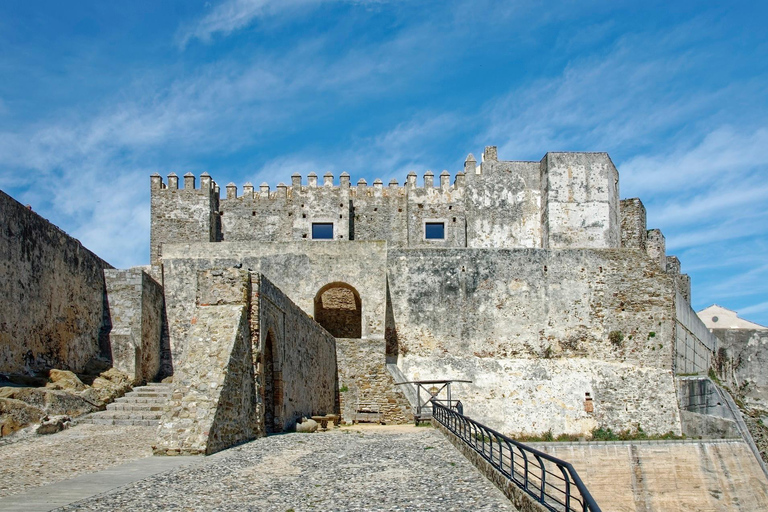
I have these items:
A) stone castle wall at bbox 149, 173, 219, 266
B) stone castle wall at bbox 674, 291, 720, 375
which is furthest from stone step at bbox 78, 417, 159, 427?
stone castle wall at bbox 674, 291, 720, 375

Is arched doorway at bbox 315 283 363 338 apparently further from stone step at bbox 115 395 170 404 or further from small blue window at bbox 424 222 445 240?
stone step at bbox 115 395 170 404

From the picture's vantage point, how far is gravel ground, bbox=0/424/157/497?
909 cm

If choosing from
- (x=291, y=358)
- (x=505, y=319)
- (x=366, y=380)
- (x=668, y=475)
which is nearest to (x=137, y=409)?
(x=291, y=358)

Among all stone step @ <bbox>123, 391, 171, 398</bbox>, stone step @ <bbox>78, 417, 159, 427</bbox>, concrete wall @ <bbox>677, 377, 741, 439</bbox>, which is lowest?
concrete wall @ <bbox>677, 377, 741, 439</bbox>

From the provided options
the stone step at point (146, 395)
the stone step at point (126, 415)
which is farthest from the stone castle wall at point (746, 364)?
the stone step at point (126, 415)

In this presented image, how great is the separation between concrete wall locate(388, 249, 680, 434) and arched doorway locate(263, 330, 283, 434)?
31.1ft

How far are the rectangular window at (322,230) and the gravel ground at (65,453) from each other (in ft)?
56.0

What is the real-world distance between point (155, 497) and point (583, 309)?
1967 cm

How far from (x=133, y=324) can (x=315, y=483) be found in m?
13.2

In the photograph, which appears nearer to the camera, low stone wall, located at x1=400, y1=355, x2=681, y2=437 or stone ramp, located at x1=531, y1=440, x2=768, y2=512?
stone ramp, located at x1=531, y1=440, x2=768, y2=512

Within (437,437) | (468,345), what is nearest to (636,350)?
(468,345)

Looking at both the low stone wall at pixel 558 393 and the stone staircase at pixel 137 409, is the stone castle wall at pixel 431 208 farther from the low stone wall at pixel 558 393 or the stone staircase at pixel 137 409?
the stone staircase at pixel 137 409

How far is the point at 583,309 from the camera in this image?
25031 millimetres

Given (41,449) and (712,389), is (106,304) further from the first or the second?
(712,389)
